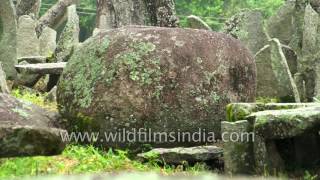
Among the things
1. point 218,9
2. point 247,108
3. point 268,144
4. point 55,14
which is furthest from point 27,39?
point 218,9

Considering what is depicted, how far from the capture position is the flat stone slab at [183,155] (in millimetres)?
6684

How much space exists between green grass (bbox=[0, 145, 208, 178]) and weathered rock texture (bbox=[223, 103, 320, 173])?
0.56 metres


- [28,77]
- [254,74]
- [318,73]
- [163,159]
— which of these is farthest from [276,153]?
[28,77]

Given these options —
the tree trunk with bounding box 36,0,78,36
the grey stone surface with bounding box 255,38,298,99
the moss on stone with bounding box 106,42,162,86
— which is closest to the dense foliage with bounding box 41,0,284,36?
the tree trunk with bounding box 36,0,78,36

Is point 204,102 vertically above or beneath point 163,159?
above

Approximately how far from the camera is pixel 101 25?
504 inches

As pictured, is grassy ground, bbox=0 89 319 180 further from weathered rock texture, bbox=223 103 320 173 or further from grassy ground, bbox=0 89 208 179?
weathered rock texture, bbox=223 103 320 173

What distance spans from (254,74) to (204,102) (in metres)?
1.12

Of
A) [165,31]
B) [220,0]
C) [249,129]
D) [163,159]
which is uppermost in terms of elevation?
[220,0]

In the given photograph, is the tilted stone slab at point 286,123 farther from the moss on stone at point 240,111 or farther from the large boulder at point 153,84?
the large boulder at point 153,84

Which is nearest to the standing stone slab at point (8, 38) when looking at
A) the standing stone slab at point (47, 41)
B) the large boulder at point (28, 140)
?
the standing stone slab at point (47, 41)

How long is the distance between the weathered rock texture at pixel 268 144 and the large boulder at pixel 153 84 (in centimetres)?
72

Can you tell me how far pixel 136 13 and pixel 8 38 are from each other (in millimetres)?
2738

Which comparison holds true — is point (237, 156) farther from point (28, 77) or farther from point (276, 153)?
point (28, 77)
